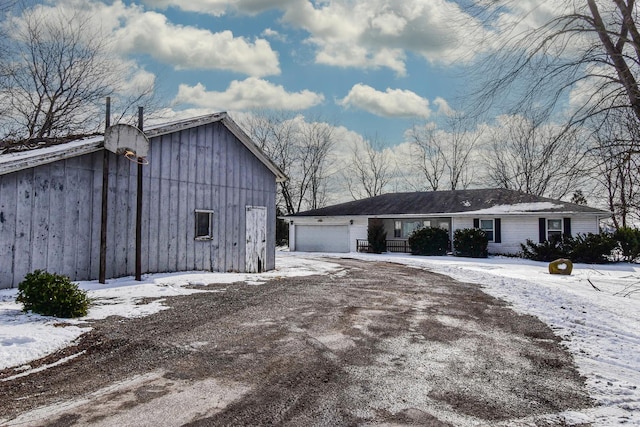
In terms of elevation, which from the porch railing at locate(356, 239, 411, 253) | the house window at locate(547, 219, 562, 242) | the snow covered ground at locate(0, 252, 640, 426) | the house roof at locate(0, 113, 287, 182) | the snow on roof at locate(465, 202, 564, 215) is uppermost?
the house roof at locate(0, 113, 287, 182)

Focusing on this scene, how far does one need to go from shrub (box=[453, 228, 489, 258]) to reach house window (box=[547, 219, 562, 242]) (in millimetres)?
3377

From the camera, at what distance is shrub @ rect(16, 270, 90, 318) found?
6762 mm

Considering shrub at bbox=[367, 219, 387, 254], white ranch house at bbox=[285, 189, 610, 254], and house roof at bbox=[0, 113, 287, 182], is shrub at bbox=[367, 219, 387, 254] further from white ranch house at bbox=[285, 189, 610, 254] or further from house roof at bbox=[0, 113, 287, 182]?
house roof at bbox=[0, 113, 287, 182]

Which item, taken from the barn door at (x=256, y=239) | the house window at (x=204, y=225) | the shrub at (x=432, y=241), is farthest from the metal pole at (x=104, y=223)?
the shrub at (x=432, y=241)

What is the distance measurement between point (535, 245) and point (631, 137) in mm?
16756

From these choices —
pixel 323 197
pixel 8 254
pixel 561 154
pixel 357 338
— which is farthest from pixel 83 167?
pixel 323 197

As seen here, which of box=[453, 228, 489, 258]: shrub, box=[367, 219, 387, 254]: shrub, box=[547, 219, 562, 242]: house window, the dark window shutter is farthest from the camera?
box=[367, 219, 387, 254]: shrub

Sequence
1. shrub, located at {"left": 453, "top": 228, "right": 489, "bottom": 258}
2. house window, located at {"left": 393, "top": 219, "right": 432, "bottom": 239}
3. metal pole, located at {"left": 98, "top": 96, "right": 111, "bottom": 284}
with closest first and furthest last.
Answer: metal pole, located at {"left": 98, "top": 96, "right": 111, "bottom": 284} → shrub, located at {"left": 453, "top": 228, "right": 489, "bottom": 258} → house window, located at {"left": 393, "top": 219, "right": 432, "bottom": 239}

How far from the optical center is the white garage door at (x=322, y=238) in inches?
1223

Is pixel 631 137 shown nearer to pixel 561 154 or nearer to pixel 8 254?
pixel 561 154

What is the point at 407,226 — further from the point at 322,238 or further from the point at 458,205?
the point at 322,238

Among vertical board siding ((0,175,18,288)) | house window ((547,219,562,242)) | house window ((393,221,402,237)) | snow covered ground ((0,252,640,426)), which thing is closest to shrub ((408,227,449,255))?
house window ((393,221,402,237))

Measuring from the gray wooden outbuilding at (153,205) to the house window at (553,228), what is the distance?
650 inches

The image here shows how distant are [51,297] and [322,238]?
2548 cm
